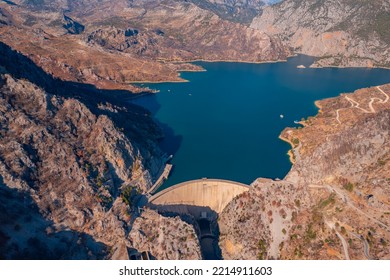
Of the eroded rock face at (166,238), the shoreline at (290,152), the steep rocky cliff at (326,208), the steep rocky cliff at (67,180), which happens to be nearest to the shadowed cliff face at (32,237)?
the steep rocky cliff at (67,180)

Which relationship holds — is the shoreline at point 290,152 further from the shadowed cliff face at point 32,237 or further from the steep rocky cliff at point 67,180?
the shadowed cliff face at point 32,237

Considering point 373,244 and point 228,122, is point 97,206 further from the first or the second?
point 228,122

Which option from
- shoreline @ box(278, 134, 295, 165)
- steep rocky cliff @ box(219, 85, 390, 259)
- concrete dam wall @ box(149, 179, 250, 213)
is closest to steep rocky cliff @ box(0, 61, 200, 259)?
concrete dam wall @ box(149, 179, 250, 213)

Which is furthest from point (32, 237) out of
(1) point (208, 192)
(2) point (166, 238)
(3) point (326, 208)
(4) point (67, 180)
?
(3) point (326, 208)

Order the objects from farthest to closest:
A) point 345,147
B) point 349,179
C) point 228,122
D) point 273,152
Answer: point 228,122
point 273,152
point 345,147
point 349,179

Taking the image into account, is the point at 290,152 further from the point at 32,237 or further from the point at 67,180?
the point at 32,237

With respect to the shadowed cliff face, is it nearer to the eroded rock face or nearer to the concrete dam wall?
the eroded rock face

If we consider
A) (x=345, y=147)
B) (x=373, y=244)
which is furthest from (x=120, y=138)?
(x=373, y=244)
